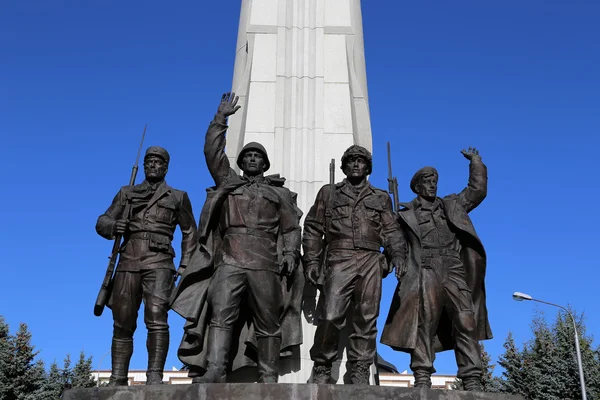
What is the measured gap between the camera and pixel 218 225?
913 cm

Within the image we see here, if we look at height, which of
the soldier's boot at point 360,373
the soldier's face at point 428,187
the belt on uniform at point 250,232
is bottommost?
the soldier's boot at point 360,373

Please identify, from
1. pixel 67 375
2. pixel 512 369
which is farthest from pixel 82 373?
pixel 512 369

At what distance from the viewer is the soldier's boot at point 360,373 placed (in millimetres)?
8211

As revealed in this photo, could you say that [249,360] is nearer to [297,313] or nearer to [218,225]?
[297,313]

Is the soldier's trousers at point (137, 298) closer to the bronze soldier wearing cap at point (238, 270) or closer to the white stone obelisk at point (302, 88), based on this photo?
the bronze soldier wearing cap at point (238, 270)

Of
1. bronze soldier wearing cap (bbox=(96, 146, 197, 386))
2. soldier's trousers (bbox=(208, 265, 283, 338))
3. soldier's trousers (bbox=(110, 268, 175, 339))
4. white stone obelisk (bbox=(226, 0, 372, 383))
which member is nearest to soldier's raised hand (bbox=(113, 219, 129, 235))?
bronze soldier wearing cap (bbox=(96, 146, 197, 386))

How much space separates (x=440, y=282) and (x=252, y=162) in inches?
113

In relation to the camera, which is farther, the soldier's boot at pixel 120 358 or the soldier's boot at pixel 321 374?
the soldier's boot at pixel 120 358

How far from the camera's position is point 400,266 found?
8.73 metres

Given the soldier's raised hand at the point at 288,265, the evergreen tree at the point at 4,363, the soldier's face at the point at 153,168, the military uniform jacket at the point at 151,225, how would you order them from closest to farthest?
1. the soldier's raised hand at the point at 288,265
2. the military uniform jacket at the point at 151,225
3. the soldier's face at the point at 153,168
4. the evergreen tree at the point at 4,363

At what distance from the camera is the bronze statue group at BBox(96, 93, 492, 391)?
8.52 m

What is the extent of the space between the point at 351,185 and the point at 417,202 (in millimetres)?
1060

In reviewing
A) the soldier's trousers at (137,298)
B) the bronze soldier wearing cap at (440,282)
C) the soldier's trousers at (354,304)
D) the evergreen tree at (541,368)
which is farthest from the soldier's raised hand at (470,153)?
the evergreen tree at (541,368)

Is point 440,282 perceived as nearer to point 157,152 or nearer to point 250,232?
point 250,232
